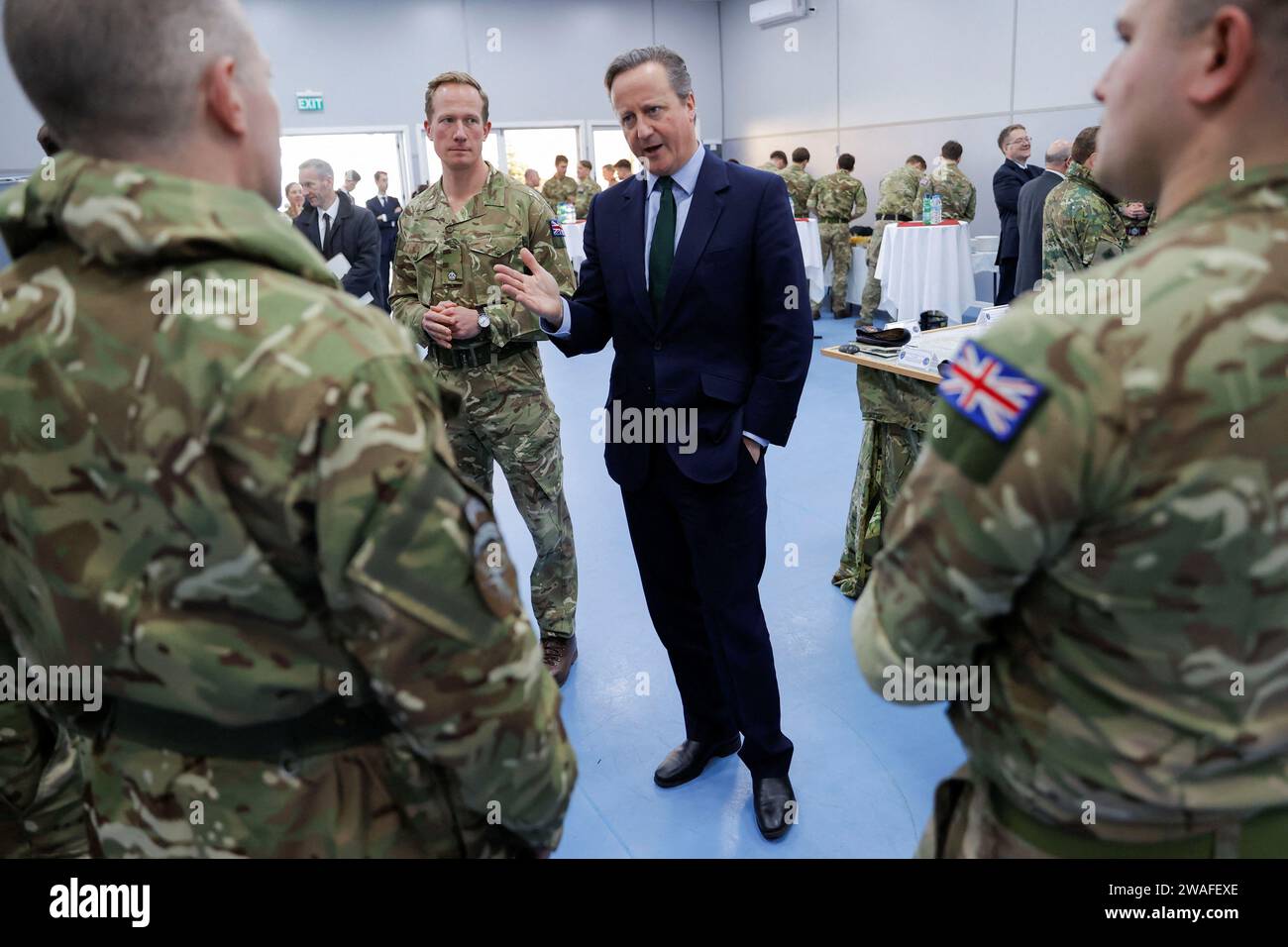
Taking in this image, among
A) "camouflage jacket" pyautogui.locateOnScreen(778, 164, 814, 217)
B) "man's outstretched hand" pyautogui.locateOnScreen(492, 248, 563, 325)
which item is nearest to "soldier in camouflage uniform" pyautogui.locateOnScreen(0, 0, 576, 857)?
"man's outstretched hand" pyautogui.locateOnScreen(492, 248, 563, 325)

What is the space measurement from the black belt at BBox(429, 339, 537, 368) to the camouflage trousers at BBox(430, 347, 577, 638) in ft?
0.06

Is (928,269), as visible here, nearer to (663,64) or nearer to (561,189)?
(663,64)

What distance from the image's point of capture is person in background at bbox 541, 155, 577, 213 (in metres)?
12.3

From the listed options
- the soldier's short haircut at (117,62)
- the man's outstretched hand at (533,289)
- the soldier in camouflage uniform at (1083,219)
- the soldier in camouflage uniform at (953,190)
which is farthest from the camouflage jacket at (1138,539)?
the soldier in camouflage uniform at (953,190)

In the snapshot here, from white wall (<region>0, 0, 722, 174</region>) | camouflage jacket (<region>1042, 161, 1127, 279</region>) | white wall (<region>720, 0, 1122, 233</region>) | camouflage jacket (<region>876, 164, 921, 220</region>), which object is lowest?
camouflage jacket (<region>1042, 161, 1127, 279</region>)

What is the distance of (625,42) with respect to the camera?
1376 centimetres

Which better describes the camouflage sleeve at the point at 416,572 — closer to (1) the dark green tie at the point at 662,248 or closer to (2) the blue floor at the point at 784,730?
(1) the dark green tie at the point at 662,248

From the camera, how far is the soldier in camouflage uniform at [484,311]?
2770 millimetres

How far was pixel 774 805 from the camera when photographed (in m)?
2.15

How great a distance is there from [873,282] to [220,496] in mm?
8645

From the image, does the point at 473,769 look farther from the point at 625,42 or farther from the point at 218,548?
the point at 625,42

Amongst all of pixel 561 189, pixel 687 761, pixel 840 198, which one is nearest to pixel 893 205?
pixel 840 198

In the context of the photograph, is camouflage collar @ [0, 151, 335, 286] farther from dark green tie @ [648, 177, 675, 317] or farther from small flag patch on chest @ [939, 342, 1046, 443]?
dark green tie @ [648, 177, 675, 317]

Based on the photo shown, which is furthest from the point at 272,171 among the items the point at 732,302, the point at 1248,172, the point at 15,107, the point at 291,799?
the point at 15,107
